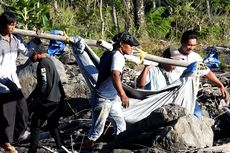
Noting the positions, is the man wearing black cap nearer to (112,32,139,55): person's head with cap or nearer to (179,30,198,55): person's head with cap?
(112,32,139,55): person's head with cap

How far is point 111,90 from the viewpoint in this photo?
20.2 feet

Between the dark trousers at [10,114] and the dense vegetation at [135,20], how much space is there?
22.1 feet

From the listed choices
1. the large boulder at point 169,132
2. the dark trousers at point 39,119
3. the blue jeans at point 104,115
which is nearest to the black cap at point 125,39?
the blue jeans at point 104,115

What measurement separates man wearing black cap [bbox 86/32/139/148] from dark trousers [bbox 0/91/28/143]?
0.74 metres

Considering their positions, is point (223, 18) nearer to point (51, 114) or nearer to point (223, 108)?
point (223, 108)

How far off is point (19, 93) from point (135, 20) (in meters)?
8.59

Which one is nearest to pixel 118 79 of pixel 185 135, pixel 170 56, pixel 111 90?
pixel 111 90

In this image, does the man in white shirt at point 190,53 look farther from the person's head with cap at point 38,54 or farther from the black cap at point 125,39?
the person's head with cap at point 38,54

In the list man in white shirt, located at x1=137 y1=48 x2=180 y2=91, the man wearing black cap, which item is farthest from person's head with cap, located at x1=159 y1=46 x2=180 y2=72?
the man wearing black cap

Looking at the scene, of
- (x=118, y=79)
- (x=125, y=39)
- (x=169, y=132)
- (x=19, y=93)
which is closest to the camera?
(x=169, y=132)

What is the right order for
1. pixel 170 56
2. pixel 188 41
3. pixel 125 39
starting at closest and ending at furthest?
pixel 125 39
pixel 188 41
pixel 170 56

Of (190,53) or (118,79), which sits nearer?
(118,79)

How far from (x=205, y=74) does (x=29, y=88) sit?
278 cm

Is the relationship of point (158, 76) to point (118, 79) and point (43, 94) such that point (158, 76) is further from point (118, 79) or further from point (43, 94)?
point (43, 94)
